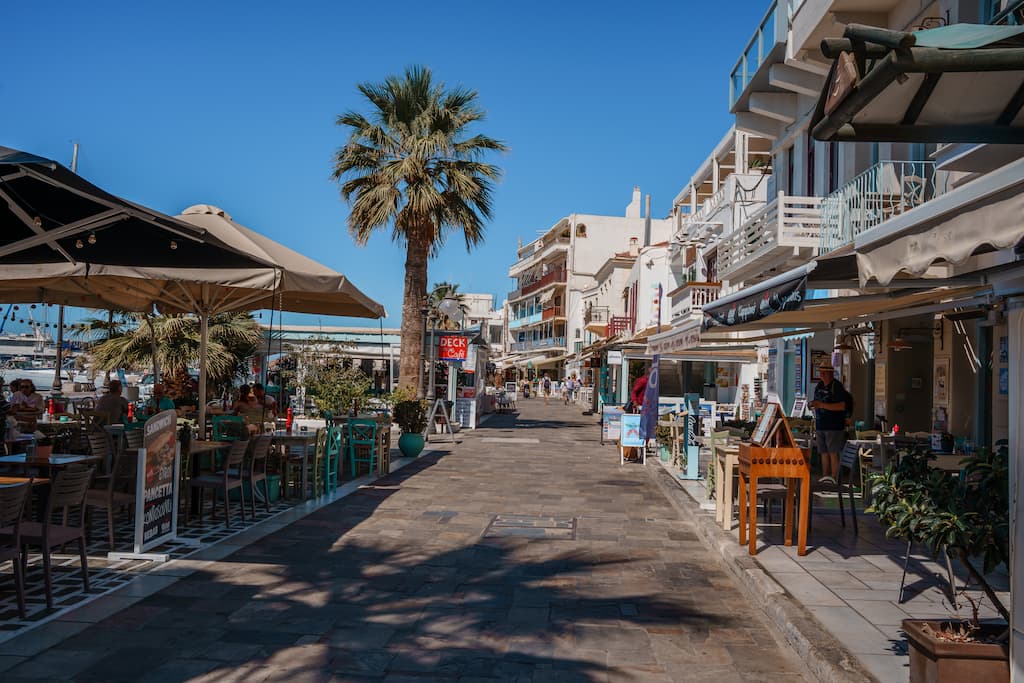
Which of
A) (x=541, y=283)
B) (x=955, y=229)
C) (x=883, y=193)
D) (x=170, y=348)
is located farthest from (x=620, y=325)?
(x=955, y=229)

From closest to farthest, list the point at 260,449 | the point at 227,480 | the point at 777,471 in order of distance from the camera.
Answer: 1. the point at 777,471
2. the point at 227,480
3. the point at 260,449

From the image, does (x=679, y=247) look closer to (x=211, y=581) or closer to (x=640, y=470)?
(x=640, y=470)

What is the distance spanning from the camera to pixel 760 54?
56.0ft

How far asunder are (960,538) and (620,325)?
38.2m

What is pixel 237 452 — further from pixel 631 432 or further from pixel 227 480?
pixel 631 432

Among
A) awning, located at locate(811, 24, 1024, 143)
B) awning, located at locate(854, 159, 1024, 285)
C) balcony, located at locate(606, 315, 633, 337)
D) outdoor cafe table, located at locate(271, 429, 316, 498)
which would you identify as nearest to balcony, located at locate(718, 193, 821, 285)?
outdoor cafe table, located at locate(271, 429, 316, 498)

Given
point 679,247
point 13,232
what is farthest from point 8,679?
point 679,247

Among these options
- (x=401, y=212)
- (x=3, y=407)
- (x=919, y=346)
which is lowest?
(x=3, y=407)

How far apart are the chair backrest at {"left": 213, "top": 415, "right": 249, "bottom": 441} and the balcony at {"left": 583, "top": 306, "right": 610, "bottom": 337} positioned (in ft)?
127

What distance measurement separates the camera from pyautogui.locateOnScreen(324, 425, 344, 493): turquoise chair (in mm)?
11242

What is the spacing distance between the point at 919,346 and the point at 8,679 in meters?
13.3

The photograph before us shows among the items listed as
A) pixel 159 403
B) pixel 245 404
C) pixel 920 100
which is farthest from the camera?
pixel 159 403

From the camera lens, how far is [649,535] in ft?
29.7

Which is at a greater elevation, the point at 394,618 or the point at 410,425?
the point at 410,425
